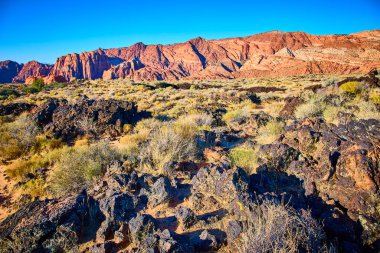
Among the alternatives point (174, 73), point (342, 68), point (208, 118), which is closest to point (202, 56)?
point (174, 73)

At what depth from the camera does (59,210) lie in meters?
3.54

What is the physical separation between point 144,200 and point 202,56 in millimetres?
167971

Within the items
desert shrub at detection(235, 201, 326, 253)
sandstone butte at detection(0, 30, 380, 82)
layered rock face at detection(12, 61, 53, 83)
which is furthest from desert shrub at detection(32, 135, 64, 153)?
layered rock face at detection(12, 61, 53, 83)

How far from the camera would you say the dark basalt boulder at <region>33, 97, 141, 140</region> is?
1025 cm

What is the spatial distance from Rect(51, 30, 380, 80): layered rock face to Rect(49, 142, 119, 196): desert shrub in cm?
8024

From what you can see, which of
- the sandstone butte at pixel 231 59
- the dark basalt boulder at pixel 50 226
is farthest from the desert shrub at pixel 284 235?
the sandstone butte at pixel 231 59

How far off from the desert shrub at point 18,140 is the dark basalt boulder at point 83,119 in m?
0.54

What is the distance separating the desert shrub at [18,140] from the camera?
8.37m

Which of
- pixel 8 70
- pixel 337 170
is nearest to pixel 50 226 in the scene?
pixel 337 170

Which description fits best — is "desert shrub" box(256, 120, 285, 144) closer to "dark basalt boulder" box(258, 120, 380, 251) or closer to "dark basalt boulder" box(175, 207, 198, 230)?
"dark basalt boulder" box(258, 120, 380, 251)

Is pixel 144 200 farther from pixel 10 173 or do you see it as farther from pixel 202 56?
pixel 202 56

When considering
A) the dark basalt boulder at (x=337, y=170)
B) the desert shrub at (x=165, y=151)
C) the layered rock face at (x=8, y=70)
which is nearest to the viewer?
the dark basalt boulder at (x=337, y=170)

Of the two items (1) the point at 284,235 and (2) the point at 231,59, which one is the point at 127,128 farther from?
(2) the point at 231,59

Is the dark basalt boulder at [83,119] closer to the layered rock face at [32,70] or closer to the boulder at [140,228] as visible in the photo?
the boulder at [140,228]
